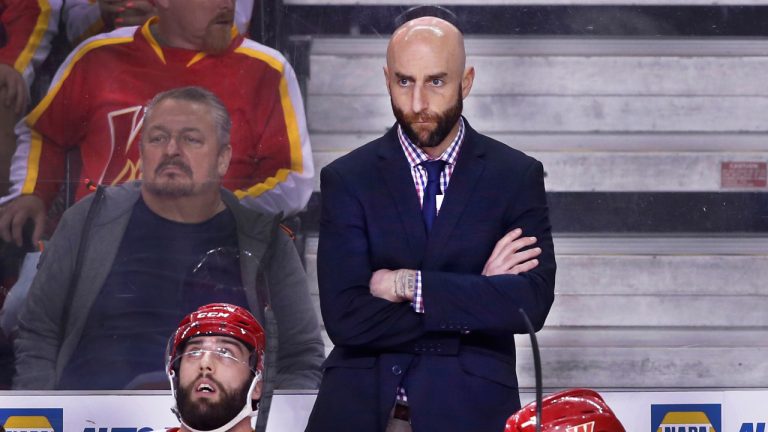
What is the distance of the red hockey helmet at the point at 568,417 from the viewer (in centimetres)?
273

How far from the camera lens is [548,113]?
171 inches

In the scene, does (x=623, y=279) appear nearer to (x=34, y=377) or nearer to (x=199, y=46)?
(x=199, y=46)

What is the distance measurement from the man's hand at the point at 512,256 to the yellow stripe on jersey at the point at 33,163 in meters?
1.89

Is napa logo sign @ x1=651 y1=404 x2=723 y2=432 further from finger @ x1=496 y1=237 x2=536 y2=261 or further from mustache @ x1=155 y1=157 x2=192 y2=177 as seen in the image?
mustache @ x1=155 y1=157 x2=192 y2=177

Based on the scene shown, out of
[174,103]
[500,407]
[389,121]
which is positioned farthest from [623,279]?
[174,103]

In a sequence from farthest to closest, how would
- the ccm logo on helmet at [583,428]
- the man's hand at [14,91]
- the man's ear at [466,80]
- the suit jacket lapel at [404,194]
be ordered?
the man's hand at [14,91] < the man's ear at [466,80] < the suit jacket lapel at [404,194] < the ccm logo on helmet at [583,428]

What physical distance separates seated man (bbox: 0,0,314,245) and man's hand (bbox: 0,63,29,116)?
0.09 m

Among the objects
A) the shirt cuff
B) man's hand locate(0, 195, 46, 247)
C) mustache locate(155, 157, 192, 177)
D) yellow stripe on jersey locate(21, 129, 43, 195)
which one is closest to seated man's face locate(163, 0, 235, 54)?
mustache locate(155, 157, 192, 177)

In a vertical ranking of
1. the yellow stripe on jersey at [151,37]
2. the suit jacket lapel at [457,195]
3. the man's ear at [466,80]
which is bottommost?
the suit jacket lapel at [457,195]

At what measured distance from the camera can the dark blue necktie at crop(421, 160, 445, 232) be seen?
3256 mm

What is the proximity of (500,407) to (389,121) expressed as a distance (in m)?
1.48

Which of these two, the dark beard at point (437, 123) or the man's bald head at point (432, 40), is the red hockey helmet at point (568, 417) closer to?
the dark beard at point (437, 123)

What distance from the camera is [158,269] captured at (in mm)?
4332

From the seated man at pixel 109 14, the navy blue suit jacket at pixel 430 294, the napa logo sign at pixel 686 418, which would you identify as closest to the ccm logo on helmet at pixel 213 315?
the navy blue suit jacket at pixel 430 294
